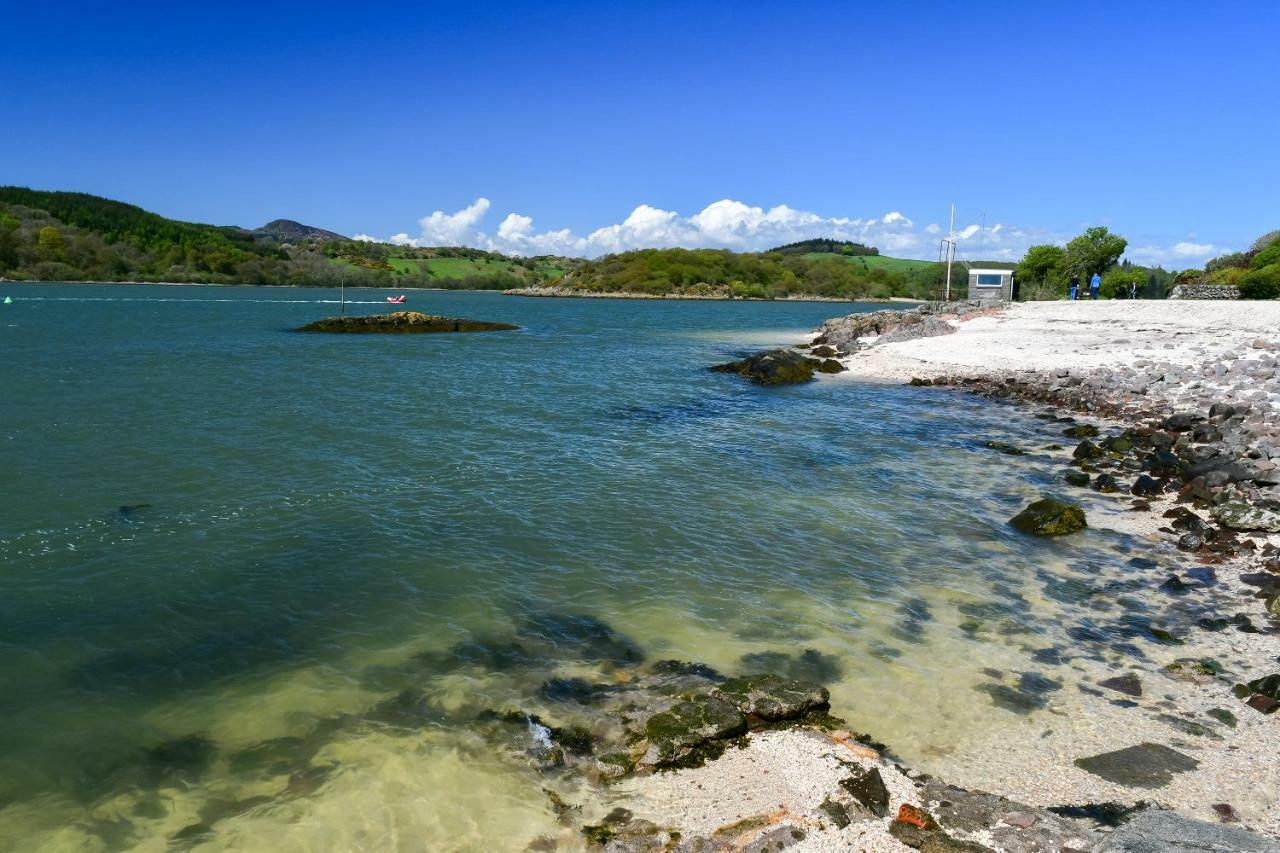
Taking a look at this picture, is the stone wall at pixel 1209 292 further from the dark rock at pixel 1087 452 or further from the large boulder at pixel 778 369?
the dark rock at pixel 1087 452

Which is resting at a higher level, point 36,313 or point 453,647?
point 36,313

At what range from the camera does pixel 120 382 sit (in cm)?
3231

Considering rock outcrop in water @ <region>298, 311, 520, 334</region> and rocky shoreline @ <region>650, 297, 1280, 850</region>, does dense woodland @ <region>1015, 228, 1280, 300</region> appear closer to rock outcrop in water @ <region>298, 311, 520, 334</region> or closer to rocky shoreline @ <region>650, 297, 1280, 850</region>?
rocky shoreline @ <region>650, 297, 1280, 850</region>

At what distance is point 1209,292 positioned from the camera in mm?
50312

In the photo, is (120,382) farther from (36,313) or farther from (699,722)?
(36,313)

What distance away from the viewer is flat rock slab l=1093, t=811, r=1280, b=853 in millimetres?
5344

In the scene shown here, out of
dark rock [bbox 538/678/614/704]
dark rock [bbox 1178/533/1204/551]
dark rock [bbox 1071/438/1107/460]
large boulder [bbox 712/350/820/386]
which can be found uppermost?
large boulder [bbox 712/350/820/386]

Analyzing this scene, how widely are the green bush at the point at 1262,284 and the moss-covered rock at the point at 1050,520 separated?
47531 millimetres

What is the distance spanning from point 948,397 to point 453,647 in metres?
25.9

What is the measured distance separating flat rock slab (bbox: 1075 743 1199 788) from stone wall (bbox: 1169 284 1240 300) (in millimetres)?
54958

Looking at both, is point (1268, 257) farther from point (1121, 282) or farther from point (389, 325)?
point (389, 325)

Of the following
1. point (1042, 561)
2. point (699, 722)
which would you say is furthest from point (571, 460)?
point (699, 722)

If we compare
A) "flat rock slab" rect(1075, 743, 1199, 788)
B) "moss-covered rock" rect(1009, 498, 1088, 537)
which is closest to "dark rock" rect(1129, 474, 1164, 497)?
"moss-covered rock" rect(1009, 498, 1088, 537)

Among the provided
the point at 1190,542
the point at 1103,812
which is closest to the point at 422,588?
the point at 1103,812
